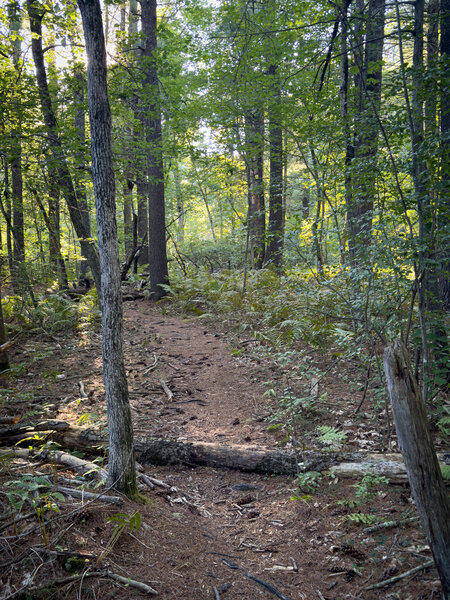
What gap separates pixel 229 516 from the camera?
3934 mm

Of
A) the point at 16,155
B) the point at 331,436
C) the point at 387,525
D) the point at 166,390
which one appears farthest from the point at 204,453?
the point at 16,155

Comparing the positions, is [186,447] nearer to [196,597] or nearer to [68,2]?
[196,597]

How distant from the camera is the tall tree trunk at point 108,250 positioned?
316 cm

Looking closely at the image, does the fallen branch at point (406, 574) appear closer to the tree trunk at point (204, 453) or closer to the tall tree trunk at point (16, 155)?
the tree trunk at point (204, 453)

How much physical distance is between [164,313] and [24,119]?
7.29 meters

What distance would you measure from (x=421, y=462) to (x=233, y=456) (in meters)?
2.74

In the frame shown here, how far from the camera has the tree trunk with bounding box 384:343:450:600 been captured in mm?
2326

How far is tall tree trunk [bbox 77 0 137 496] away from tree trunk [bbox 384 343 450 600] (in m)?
2.25

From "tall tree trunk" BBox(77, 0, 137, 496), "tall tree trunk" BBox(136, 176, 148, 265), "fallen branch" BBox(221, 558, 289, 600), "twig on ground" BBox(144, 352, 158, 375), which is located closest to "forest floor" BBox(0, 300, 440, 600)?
"fallen branch" BBox(221, 558, 289, 600)

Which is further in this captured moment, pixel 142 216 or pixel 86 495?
pixel 142 216

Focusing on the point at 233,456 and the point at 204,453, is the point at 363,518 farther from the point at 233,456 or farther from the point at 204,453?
the point at 204,453

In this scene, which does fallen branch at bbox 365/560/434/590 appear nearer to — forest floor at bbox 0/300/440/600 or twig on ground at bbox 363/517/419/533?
forest floor at bbox 0/300/440/600

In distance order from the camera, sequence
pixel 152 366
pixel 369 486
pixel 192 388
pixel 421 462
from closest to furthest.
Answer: pixel 421 462, pixel 369 486, pixel 192 388, pixel 152 366

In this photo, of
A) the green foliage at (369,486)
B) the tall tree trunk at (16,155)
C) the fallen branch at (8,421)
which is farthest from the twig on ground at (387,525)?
the tall tree trunk at (16,155)
